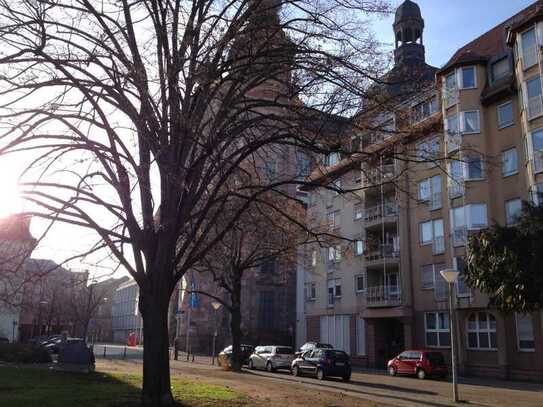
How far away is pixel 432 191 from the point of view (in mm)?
39562

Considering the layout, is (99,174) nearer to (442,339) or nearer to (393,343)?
(442,339)

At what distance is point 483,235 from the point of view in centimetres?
2086

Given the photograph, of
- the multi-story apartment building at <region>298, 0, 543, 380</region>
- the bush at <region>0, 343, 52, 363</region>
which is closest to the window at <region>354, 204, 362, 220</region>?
the multi-story apartment building at <region>298, 0, 543, 380</region>

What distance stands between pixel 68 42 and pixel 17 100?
178cm

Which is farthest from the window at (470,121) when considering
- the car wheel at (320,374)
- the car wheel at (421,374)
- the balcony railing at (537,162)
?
the car wheel at (320,374)

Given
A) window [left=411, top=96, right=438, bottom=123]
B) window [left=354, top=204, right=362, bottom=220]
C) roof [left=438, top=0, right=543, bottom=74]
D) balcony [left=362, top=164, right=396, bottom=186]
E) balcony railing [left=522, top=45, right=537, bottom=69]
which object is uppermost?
roof [left=438, top=0, right=543, bottom=74]

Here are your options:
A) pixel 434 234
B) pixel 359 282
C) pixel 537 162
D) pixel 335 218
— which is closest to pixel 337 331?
pixel 359 282

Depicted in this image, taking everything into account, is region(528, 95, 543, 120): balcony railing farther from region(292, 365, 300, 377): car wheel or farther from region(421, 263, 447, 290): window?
region(292, 365, 300, 377): car wheel

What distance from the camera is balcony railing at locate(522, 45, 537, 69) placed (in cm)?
3170

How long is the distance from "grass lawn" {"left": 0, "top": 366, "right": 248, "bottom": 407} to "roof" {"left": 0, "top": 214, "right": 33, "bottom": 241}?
151 inches

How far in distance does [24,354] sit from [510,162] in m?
29.2

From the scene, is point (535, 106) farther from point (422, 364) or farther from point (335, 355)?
point (335, 355)

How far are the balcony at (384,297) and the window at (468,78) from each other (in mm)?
14380

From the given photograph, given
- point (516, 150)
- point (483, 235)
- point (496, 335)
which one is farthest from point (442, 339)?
point (483, 235)
